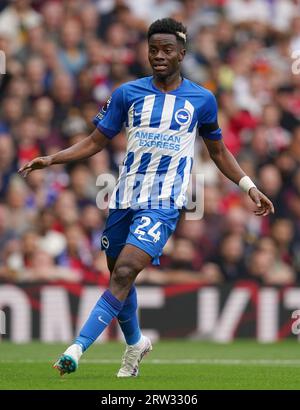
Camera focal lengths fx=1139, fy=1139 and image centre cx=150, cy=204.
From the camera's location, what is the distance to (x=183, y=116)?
340 inches

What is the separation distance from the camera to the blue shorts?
8.31 metres

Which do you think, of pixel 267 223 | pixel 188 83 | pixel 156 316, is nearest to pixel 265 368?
pixel 188 83

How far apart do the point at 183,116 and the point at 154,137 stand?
0.92 feet

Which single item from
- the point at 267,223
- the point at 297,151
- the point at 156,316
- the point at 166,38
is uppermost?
the point at 166,38

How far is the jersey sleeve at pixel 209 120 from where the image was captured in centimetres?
878

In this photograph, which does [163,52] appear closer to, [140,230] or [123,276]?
[140,230]

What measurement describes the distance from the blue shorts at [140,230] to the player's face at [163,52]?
41.9 inches

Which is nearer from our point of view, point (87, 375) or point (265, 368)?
point (87, 375)

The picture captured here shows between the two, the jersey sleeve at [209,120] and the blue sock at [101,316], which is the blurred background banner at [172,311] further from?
the blue sock at [101,316]

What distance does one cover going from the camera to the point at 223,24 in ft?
58.3

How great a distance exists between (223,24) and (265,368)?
29.8ft
